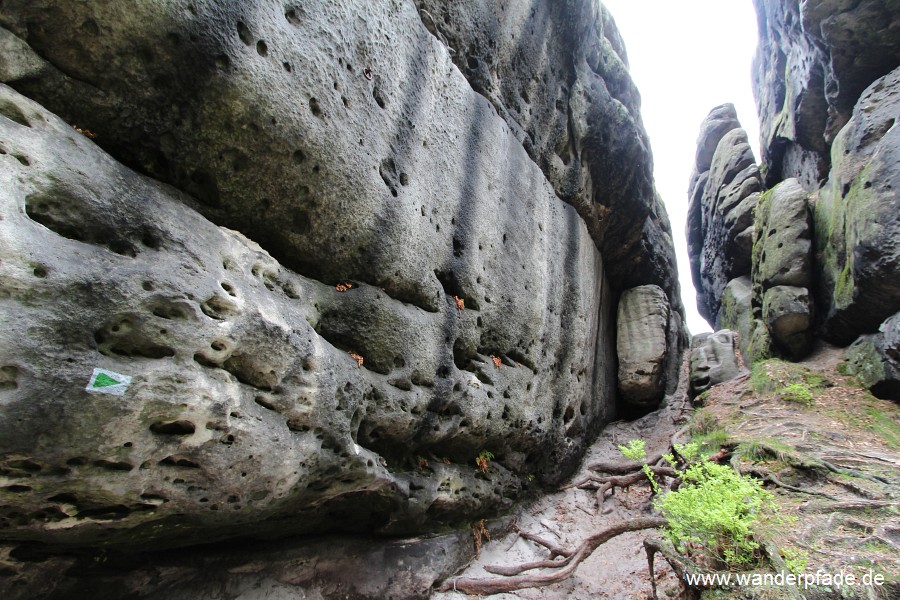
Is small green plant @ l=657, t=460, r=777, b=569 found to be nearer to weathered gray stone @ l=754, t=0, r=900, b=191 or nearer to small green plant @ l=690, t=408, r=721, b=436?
small green plant @ l=690, t=408, r=721, b=436

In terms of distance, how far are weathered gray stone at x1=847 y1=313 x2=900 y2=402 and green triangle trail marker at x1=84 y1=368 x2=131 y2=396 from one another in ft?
35.8

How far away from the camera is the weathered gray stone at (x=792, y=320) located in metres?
10.6

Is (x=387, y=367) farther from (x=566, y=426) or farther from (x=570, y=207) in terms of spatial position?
(x=570, y=207)

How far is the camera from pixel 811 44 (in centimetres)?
1157

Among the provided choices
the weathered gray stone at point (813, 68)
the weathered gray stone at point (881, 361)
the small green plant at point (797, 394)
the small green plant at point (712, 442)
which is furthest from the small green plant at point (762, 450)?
the weathered gray stone at point (813, 68)

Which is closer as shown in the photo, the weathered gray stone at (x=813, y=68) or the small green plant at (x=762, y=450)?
the small green plant at (x=762, y=450)

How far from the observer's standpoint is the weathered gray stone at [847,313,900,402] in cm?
770

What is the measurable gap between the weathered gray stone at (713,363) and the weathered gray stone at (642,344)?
88 cm

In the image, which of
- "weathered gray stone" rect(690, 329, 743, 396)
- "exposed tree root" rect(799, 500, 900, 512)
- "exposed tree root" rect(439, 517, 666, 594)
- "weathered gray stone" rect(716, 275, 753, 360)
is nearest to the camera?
"exposed tree root" rect(799, 500, 900, 512)

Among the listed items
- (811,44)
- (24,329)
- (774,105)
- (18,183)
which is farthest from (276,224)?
(774,105)

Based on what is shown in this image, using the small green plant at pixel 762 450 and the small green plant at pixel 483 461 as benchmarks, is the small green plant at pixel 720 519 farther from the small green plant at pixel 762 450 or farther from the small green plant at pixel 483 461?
the small green plant at pixel 483 461

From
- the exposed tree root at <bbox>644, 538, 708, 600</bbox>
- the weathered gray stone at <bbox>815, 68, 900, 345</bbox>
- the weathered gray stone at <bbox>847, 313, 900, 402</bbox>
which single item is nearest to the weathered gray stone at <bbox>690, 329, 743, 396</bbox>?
the weathered gray stone at <bbox>815, 68, 900, 345</bbox>

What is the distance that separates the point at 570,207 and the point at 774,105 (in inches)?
483

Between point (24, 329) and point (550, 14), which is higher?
point (550, 14)
